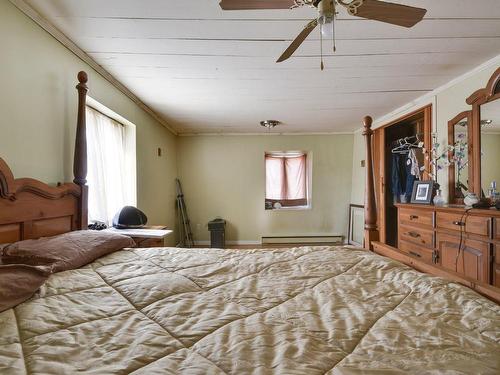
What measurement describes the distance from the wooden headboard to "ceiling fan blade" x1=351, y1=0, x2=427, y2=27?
1806mm

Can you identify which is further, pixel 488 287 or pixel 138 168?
pixel 138 168

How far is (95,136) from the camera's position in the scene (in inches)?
93.6

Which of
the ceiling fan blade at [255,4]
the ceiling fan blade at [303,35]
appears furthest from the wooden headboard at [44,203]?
the ceiling fan blade at [303,35]

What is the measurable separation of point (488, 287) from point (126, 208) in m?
2.61

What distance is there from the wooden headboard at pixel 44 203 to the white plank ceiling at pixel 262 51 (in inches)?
17.1

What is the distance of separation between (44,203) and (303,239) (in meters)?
4.11

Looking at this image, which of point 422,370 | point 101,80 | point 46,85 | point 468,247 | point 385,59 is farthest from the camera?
point 101,80

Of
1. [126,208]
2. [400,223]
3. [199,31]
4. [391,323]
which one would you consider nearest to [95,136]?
[126,208]

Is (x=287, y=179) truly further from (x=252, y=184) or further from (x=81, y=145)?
(x=81, y=145)

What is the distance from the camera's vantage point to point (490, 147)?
217 centimetres

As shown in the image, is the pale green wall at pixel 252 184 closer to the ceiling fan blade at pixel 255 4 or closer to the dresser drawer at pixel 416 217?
the dresser drawer at pixel 416 217

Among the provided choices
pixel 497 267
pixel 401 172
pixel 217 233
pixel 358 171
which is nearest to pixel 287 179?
pixel 358 171

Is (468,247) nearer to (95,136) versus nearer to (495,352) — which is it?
(495,352)

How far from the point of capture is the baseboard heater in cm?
486
